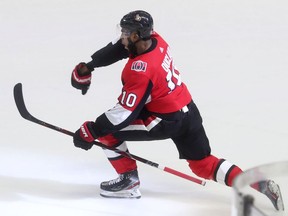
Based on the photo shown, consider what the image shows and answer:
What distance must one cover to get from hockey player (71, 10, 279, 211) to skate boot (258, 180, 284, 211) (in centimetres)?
53

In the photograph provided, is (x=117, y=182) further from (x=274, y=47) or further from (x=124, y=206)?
(x=274, y=47)

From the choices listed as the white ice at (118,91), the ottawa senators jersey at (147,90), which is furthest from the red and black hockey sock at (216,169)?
→ the ottawa senators jersey at (147,90)

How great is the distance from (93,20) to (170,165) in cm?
191

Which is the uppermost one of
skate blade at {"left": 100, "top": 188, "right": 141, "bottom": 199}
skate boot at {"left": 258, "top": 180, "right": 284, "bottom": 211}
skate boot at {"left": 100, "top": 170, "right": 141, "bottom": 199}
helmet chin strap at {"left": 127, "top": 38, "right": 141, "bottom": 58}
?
helmet chin strap at {"left": 127, "top": 38, "right": 141, "bottom": 58}

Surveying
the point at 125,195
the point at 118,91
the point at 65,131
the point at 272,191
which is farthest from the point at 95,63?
the point at 272,191

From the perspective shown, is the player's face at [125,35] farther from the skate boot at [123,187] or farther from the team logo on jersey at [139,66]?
the skate boot at [123,187]

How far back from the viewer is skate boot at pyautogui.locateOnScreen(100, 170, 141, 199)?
2.38 metres

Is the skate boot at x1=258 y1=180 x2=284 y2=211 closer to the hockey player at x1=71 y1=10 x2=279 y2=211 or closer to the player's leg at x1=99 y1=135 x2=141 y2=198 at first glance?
the hockey player at x1=71 y1=10 x2=279 y2=211

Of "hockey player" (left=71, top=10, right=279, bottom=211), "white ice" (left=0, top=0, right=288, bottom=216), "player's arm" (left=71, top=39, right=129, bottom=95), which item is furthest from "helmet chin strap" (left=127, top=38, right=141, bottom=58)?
"white ice" (left=0, top=0, right=288, bottom=216)

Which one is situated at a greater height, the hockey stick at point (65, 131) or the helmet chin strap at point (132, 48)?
the helmet chin strap at point (132, 48)

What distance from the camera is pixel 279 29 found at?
416 cm

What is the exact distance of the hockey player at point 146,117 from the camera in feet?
6.97

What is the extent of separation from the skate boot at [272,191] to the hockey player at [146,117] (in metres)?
0.53

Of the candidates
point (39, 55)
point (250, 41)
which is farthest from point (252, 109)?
point (39, 55)
